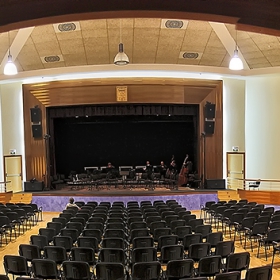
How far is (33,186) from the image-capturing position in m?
18.5

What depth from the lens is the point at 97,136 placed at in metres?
23.0

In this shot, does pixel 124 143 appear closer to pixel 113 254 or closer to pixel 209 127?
pixel 209 127

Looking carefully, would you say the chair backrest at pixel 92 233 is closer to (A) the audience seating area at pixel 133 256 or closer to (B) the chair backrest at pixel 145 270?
(A) the audience seating area at pixel 133 256

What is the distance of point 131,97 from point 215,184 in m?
6.34

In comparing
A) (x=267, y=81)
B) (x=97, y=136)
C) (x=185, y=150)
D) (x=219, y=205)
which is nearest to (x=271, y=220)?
(x=219, y=205)

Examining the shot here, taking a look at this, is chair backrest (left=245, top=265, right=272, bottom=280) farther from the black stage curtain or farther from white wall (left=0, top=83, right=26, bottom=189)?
the black stage curtain

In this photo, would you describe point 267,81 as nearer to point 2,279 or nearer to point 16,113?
point 16,113

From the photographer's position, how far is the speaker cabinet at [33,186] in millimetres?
18453

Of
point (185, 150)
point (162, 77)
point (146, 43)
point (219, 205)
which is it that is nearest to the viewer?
point (219, 205)

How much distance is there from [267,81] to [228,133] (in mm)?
3488

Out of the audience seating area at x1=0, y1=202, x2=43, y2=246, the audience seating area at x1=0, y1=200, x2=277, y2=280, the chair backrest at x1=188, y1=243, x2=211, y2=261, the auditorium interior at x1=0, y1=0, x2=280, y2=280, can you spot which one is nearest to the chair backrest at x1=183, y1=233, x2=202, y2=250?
the audience seating area at x1=0, y1=200, x2=277, y2=280

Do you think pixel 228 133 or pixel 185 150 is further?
pixel 185 150

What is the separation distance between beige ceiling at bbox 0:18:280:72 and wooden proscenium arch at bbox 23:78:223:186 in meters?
1.13

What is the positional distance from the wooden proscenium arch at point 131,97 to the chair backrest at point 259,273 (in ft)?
46.7
